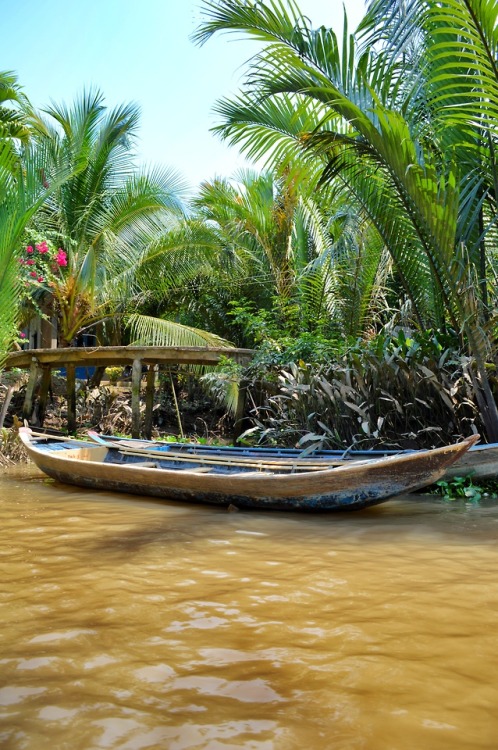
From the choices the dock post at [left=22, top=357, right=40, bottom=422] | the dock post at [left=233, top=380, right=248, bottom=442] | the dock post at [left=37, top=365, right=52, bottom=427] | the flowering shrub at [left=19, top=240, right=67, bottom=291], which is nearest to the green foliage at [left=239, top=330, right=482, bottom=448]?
the dock post at [left=233, top=380, right=248, bottom=442]

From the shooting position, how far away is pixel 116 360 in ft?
38.5

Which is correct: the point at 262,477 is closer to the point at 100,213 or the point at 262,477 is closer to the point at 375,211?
the point at 375,211

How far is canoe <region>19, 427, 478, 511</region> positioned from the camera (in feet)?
16.8

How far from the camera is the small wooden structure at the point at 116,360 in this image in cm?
1018

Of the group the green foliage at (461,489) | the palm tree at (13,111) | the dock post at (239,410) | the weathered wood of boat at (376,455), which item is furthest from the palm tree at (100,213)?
the green foliage at (461,489)

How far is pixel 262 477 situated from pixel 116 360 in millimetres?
6916

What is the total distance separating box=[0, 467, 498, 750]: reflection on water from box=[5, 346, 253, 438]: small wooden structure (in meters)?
5.53

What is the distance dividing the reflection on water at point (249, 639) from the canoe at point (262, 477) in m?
0.50

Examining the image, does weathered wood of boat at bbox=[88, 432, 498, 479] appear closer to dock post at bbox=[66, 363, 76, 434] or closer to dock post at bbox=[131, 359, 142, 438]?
dock post at bbox=[131, 359, 142, 438]

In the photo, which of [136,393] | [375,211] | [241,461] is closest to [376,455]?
[241,461]

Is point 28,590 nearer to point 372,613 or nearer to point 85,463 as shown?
point 372,613

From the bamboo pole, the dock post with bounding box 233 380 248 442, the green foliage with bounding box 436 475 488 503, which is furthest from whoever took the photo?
the dock post with bounding box 233 380 248 442

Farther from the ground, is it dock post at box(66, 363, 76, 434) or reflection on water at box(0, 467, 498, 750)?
dock post at box(66, 363, 76, 434)

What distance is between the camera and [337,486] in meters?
5.24
